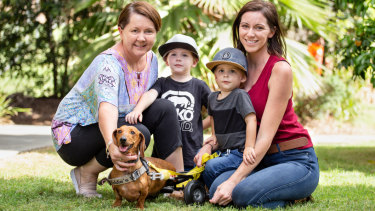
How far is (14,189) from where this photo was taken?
3398mm

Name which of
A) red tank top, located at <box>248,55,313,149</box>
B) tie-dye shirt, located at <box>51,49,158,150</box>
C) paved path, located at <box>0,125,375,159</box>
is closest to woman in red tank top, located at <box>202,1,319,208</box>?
red tank top, located at <box>248,55,313,149</box>

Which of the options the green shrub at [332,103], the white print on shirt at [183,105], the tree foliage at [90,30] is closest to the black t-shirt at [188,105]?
the white print on shirt at [183,105]

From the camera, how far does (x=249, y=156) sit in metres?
2.81

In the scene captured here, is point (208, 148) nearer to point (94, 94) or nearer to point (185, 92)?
point (185, 92)

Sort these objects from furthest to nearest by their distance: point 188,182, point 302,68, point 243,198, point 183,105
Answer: point 302,68
point 183,105
point 188,182
point 243,198

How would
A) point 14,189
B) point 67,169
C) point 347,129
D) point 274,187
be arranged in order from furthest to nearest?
point 347,129
point 67,169
point 14,189
point 274,187

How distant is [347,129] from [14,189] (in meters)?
8.68

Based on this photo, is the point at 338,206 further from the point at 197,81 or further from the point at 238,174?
the point at 197,81

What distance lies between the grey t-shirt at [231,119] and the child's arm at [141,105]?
432 millimetres

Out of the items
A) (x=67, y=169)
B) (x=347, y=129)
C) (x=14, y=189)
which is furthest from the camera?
(x=347, y=129)

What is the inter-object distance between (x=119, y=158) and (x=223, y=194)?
679 mm

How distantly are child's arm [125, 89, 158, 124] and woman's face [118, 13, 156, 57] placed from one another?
30cm

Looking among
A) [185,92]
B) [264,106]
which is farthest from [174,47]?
[264,106]

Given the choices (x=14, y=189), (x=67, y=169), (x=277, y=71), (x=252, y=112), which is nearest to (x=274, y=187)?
(x=252, y=112)
